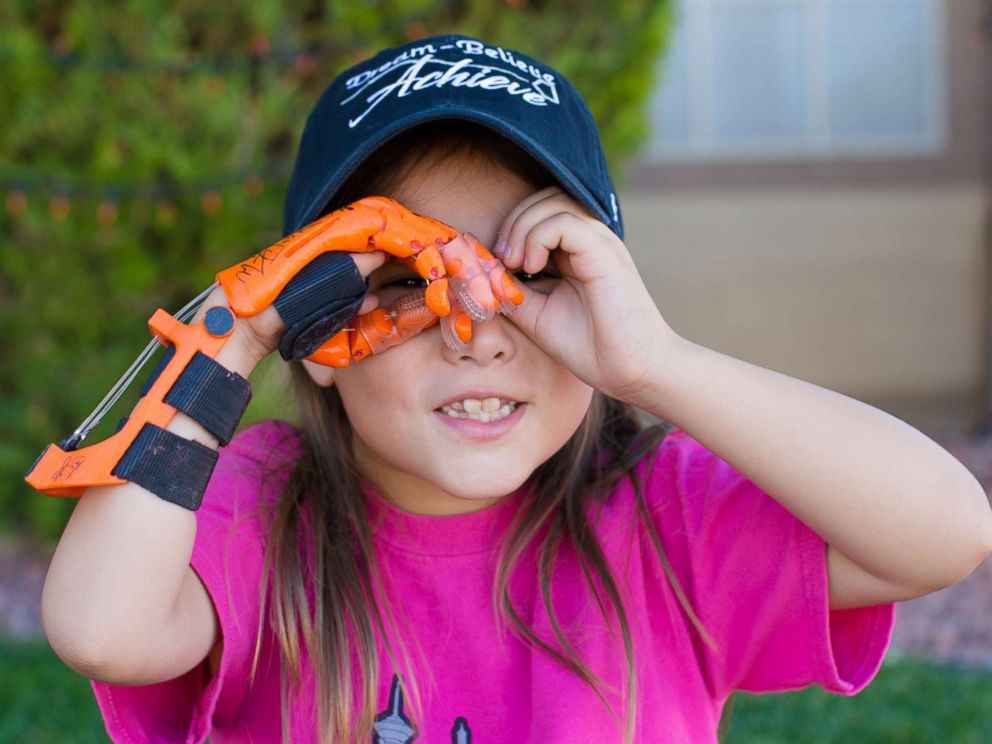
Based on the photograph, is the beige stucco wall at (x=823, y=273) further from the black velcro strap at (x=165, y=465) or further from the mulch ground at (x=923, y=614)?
the black velcro strap at (x=165, y=465)

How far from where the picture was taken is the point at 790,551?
1.96 m

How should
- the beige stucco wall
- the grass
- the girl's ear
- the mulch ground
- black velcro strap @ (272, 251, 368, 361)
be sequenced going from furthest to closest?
the beige stucco wall, the mulch ground, the grass, the girl's ear, black velcro strap @ (272, 251, 368, 361)

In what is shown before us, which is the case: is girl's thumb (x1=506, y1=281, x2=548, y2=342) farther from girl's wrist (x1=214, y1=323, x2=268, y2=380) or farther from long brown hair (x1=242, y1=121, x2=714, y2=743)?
girl's wrist (x1=214, y1=323, x2=268, y2=380)

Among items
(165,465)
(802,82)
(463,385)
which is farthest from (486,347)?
(802,82)

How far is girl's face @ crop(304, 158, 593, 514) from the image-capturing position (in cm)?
196

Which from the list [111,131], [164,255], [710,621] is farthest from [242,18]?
[710,621]

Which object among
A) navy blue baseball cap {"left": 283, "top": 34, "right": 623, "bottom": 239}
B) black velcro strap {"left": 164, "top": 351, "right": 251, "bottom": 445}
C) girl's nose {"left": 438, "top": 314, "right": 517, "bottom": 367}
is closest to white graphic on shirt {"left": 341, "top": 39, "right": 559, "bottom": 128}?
navy blue baseball cap {"left": 283, "top": 34, "right": 623, "bottom": 239}

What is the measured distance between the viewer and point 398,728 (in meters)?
1.97

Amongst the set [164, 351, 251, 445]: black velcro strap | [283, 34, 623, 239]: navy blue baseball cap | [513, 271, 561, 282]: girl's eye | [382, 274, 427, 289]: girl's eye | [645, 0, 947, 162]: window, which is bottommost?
[164, 351, 251, 445]: black velcro strap

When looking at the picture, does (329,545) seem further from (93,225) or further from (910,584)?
(93,225)

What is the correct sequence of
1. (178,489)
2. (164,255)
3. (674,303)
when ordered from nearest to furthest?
(178,489) < (164,255) < (674,303)

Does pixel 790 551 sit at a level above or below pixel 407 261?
below

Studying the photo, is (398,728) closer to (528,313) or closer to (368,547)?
(368,547)

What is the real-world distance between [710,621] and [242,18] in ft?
12.7
